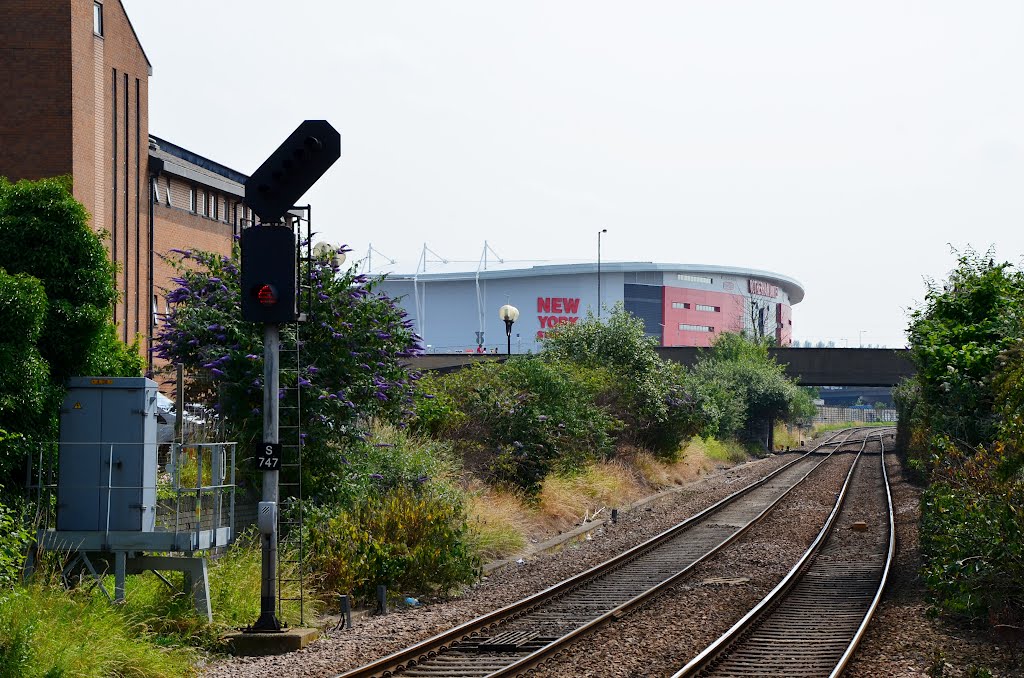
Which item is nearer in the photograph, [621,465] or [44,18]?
[44,18]

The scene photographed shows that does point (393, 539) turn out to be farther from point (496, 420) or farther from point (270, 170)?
point (496, 420)

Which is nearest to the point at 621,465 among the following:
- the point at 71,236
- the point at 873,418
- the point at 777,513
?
the point at 777,513

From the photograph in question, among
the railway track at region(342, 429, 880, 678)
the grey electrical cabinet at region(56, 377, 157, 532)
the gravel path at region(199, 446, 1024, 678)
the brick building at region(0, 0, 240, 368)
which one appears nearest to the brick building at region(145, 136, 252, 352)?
the brick building at region(0, 0, 240, 368)

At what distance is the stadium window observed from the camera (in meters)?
132

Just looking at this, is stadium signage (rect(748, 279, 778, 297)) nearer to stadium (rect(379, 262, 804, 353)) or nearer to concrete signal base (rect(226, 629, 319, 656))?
stadium (rect(379, 262, 804, 353))

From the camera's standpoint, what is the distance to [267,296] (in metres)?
12.8

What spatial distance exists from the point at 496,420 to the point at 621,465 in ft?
34.0

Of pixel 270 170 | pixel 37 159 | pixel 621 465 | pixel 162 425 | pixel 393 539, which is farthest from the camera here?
pixel 621 465

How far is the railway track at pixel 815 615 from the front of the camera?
11.6 m

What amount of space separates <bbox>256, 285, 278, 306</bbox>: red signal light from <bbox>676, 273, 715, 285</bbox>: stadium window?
120763mm

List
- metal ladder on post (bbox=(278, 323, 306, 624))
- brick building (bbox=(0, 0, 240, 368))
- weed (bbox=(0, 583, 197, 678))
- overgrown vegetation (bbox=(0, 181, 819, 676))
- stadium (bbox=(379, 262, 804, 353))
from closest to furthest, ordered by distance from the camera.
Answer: weed (bbox=(0, 583, 197, 678))
overgrown vegetation (bbox=(0, 181, 819, 676))
metal ladder on post (bbox=(278, 323, 306, 624))
brick building (bbox=(0, 0, 240, 368))
stadium (bbox=(379, 262, 804, 353))

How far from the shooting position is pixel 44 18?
1276 inches

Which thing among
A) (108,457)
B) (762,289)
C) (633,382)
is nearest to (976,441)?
(108,457)

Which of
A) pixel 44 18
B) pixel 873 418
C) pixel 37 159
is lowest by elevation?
pixel 873 418
